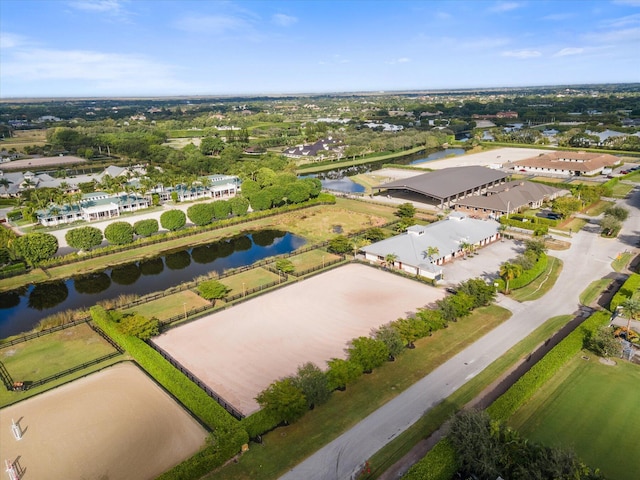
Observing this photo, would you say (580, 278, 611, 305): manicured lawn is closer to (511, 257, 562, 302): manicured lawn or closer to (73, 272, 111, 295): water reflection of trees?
(511, 257, 562, 302): manicured lawn

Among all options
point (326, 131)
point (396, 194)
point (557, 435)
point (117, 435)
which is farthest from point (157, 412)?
point (326, 131)

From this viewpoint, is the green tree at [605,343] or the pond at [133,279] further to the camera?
the pond at [133,279]

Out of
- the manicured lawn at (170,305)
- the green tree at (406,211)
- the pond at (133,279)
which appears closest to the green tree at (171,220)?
the pond at (133,279)

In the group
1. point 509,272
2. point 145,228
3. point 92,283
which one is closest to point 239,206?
point 145,228

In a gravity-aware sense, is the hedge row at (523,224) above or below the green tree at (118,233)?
below

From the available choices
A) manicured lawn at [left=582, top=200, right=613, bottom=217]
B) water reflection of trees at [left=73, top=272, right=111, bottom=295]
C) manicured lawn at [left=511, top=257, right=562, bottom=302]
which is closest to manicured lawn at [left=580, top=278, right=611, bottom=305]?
manicured lawn at [left=511, top=257, right=562, bottom=302]

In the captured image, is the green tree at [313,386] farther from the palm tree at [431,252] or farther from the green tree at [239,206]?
the green tree at [239,206]
